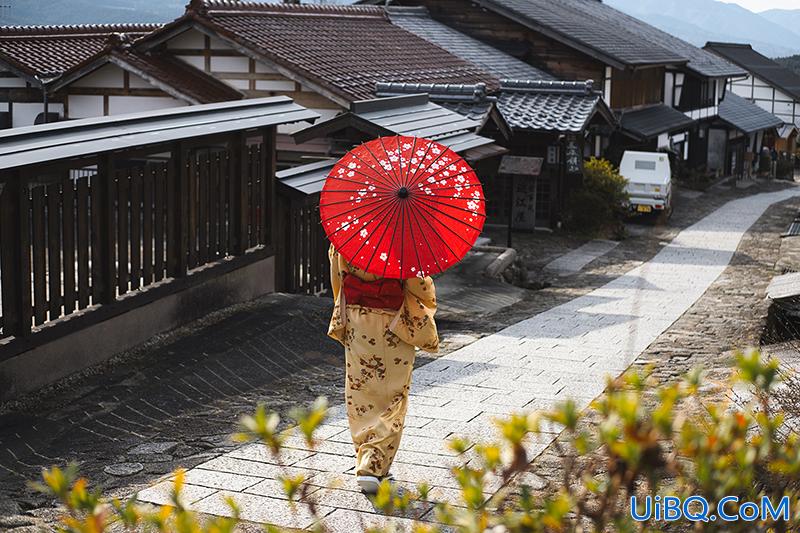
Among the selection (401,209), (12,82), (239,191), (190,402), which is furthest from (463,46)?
(401,209)

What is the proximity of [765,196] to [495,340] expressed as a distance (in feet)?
104

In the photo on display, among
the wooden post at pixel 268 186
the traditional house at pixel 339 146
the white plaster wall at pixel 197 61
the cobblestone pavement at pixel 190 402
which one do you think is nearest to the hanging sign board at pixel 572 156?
the traditional house at pixel 339 146

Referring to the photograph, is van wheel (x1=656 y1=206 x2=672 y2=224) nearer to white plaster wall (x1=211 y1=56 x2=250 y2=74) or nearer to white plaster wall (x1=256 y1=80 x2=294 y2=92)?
white plaster wall (x1=256 y1=80 x2=294 y2=92)

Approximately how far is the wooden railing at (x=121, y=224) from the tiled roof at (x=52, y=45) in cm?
1182

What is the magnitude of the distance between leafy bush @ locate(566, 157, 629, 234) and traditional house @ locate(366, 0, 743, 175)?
4.72m

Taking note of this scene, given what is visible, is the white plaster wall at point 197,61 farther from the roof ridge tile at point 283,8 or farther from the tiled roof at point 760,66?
the tiled roof at point 760,66

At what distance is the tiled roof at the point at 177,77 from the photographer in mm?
18469

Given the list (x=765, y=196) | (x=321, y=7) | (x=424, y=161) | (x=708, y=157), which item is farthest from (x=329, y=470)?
(x=708, y=157)

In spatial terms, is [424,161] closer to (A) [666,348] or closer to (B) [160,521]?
(B) [160,521]

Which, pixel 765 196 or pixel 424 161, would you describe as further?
pixel 765 196

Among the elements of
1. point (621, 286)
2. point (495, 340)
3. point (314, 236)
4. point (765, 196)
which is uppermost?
point (314, 236)

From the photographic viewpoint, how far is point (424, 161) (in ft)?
20.4

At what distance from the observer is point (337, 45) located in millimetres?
23141

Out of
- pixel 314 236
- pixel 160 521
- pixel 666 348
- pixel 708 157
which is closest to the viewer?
pixel 160 521
